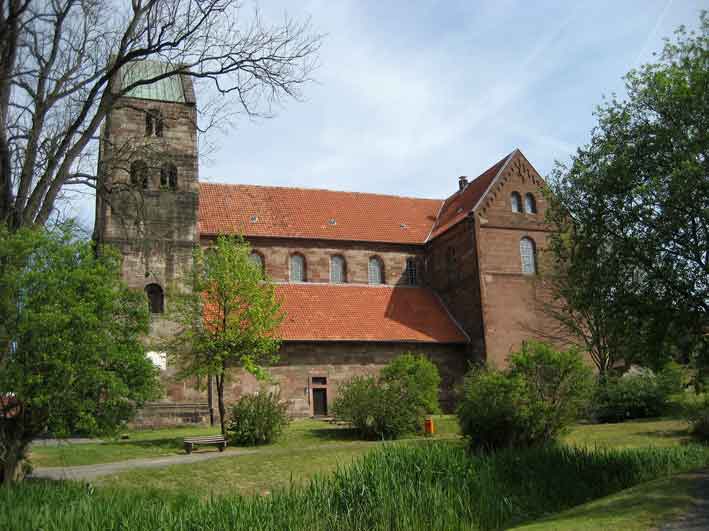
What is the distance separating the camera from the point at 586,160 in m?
16.7

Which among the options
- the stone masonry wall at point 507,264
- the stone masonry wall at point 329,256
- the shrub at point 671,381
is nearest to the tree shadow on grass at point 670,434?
the shrub at point 671,381

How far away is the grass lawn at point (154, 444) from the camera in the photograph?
64.7 feet

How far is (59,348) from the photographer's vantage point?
1307cm

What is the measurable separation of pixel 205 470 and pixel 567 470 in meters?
8.94

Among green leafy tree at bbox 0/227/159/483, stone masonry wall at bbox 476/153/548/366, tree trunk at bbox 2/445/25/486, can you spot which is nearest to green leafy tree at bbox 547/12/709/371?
green leafy tree at bbox 0/227/159/483

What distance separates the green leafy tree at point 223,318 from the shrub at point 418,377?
15.8 ft

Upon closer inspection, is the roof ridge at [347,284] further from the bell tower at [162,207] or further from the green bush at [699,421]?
the green bush at [699,421]

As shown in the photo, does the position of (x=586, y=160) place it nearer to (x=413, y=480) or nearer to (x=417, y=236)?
(x=413, y=480)

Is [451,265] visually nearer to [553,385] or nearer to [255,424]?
[255,424]

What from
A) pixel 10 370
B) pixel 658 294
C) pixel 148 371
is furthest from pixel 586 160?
pixel 10 370

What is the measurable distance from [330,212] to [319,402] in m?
12.6

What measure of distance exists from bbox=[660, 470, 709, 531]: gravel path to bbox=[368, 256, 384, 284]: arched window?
1087 inches

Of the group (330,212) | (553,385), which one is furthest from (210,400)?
(553,385)

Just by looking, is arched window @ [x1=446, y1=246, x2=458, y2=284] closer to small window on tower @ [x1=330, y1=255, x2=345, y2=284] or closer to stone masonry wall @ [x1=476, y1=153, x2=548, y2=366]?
stone masonry wall @ [x1=476, y1=153, x2=548, y2=366]
